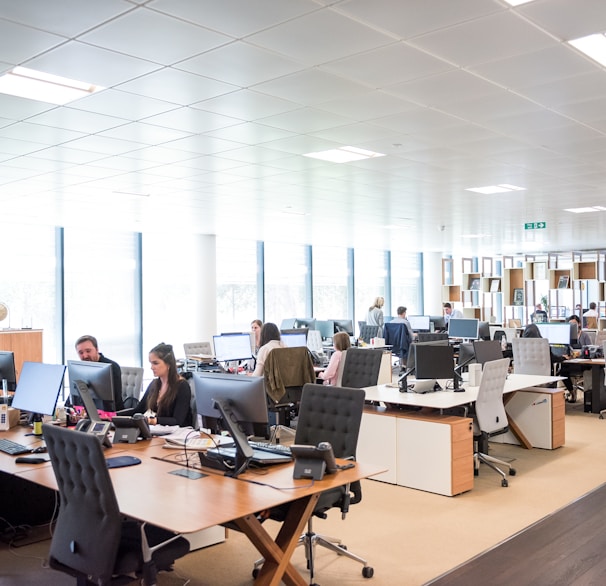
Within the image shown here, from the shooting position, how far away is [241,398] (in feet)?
12.2

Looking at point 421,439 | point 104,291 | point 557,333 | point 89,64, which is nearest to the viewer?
point 89,64

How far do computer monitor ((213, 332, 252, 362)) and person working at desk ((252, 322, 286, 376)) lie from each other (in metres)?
2.06

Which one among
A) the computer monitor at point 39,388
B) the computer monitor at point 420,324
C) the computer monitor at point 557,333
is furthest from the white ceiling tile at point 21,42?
the computer monitor at point 420,324

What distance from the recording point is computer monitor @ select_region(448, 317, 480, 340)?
13.8 meters

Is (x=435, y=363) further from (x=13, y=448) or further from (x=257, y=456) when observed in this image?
(x=13, y=448)

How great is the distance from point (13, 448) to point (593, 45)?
165 inches

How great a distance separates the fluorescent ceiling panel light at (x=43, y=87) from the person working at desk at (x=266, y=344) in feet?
11.5

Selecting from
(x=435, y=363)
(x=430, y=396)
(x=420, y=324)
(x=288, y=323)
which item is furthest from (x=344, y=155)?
(x=420, y=324)

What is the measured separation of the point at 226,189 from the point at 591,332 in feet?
25.3

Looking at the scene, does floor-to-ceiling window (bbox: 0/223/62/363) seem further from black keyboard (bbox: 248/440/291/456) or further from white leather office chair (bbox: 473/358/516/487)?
black keyboard (bbox: 248/440/291/456)

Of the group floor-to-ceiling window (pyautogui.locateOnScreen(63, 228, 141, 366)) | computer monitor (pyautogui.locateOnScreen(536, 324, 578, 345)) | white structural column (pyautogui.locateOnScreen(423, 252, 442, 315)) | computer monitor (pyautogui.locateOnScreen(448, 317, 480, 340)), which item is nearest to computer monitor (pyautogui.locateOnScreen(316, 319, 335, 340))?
A: computer monitor (pyautogui.locateOnScreen(448, 317, 480, 340))

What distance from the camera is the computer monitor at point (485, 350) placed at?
24.0 feet

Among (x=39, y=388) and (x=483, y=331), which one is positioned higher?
(x=39, y=388)

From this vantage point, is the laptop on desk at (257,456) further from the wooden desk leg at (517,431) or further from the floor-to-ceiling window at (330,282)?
the floor-to-ceiling window at (330,282)
